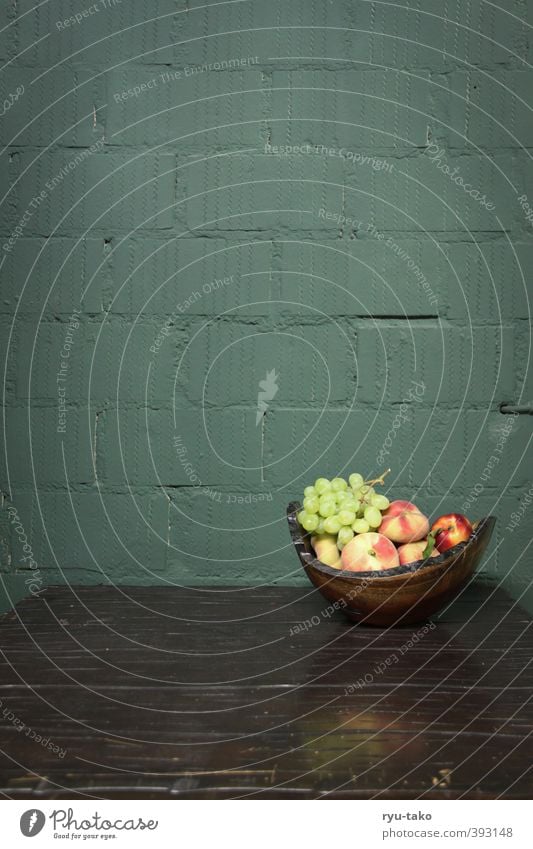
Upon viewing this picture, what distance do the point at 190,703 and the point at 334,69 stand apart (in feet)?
4.18

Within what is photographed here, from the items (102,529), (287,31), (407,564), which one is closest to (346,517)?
(407,564)

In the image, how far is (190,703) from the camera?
102 centimetres

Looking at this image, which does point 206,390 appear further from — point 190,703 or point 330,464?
point 190,703

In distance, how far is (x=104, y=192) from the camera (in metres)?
1.72

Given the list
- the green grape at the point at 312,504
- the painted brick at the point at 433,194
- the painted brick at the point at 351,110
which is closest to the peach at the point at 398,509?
the green grape at the point at 312,504

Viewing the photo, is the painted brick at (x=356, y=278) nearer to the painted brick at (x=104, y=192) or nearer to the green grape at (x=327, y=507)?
the painted brick at (x=104, y=192)

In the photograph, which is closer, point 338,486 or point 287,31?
point 338,486

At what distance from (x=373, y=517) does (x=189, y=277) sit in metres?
0.66

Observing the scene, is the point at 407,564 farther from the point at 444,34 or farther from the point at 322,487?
the point at 444,34

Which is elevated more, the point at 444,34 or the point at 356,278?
the point at 444,34

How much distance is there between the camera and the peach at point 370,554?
1.29m

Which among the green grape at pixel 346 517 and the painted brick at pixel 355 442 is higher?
the painted brick at pixel 355 442

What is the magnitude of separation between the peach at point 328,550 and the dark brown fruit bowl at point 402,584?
32 millimetres

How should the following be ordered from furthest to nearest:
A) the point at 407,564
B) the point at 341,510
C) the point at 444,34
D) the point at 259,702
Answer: the point at 444,34, the point at 341,510, the point at 407,564, the point at 259,702
